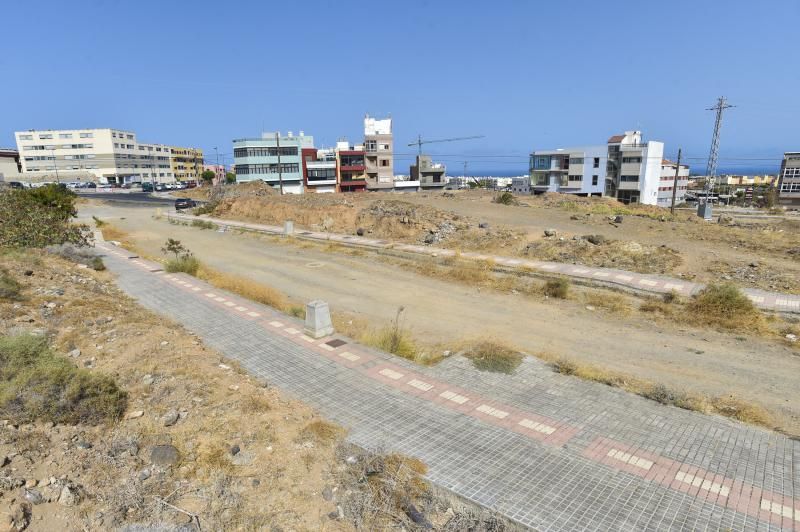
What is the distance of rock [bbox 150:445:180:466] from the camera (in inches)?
207

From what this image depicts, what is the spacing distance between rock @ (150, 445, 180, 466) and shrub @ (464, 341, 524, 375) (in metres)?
5.22

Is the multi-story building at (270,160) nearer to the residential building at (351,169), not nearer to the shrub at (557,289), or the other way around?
the residential building at (351,169)

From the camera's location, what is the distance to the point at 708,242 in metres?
18.9

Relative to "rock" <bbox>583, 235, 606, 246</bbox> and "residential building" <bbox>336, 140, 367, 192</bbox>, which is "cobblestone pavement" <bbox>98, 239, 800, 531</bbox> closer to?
"rock" <bbox>583, 235, 606, 246</bbox>

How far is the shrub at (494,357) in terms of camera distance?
27.4 feet

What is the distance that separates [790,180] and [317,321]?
291 feet

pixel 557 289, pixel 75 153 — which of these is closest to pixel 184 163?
pixel 75 153

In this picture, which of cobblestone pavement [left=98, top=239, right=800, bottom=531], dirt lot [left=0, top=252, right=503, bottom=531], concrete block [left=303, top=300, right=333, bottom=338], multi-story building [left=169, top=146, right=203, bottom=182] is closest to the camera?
dirt lot [left=0, top=252, right=503, bottom=531]

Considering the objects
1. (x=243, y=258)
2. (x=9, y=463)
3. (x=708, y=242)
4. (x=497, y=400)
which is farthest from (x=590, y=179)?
(x=9, y=463)

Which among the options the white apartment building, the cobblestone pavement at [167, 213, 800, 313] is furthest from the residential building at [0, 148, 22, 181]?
the cobblestone pavement at [167, 213, 800, 313]

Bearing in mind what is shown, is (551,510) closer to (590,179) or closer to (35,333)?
(35,333)

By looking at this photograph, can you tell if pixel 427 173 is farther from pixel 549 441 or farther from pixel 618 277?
pixel 549 441

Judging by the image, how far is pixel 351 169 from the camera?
69938 millimetres

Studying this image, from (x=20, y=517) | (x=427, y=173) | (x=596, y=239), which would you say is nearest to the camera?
(x=20, y=517)
